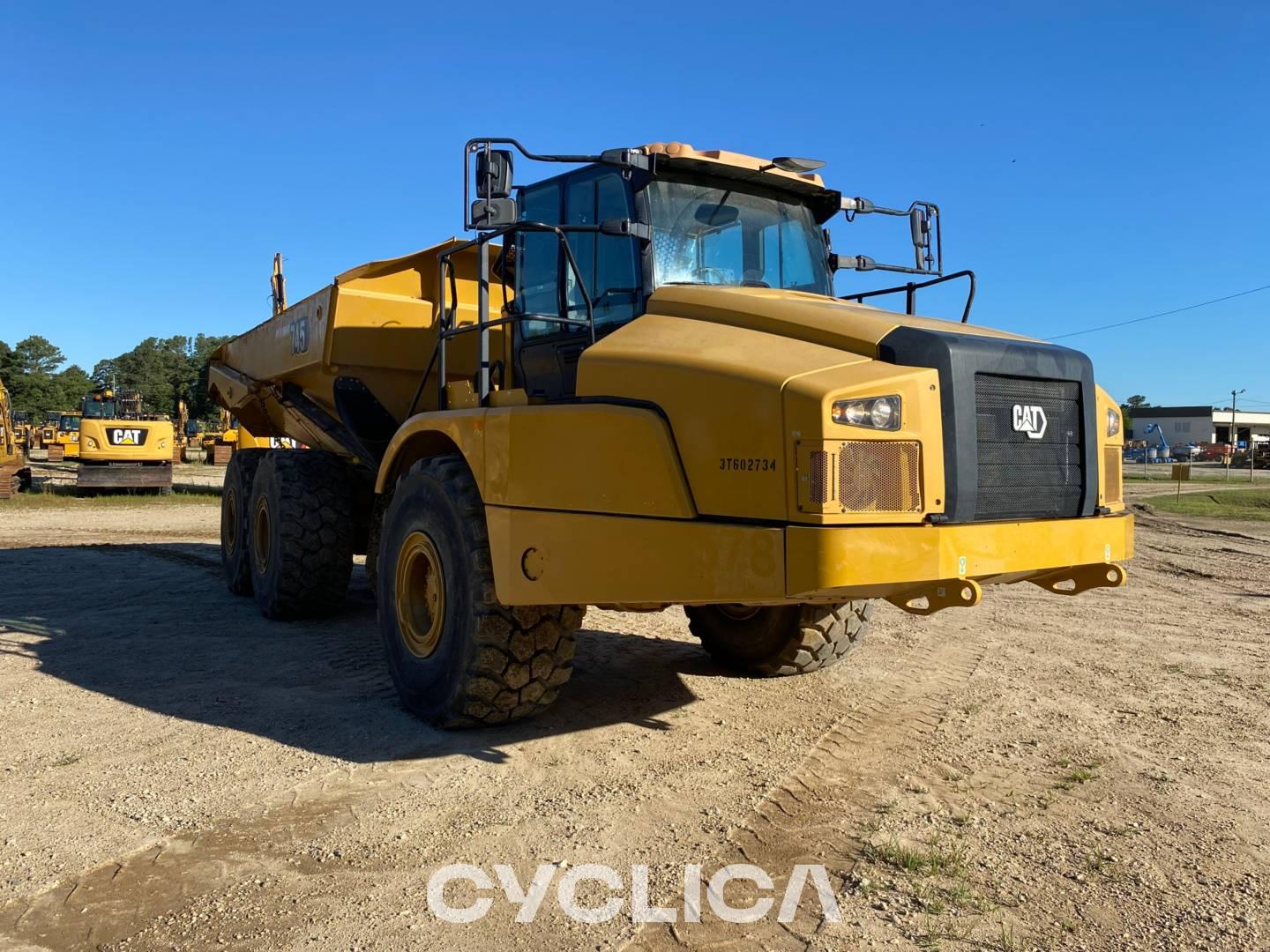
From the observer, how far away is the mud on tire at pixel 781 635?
587 centimetres

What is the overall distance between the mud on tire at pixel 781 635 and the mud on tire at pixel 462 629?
154 cm

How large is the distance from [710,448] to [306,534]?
15.6 ft

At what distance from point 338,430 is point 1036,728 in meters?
5.60

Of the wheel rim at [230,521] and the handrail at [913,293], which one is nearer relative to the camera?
the handrail at [913,293]

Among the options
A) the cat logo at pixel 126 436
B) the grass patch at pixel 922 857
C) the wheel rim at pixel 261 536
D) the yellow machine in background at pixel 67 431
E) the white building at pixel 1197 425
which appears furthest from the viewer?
the white building at pixel 1197 425

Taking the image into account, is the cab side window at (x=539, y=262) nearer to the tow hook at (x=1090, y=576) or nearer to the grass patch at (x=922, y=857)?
the tow hook at (x=1090, y=576)

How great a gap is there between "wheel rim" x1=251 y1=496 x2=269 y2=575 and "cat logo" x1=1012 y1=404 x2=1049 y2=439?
619cm

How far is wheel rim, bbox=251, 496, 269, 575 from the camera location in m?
8.16

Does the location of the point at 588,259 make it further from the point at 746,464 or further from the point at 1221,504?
the point at 1221,504

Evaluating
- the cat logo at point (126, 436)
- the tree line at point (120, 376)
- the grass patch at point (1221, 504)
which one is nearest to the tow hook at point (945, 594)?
the grass patch at point (1221, 504)

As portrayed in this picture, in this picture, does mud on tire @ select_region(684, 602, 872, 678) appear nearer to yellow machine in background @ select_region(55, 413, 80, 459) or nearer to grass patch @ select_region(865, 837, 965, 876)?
grass patch @ select_region(865, 837, 965, 876)

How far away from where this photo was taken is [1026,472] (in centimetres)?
406

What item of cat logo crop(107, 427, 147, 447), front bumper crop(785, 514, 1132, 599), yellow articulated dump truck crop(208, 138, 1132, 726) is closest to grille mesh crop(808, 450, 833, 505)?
yellow articulated dump truck crop(208, 138, 1132, 726)

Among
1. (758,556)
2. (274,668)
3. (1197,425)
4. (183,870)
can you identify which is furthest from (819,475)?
(1197,425)
